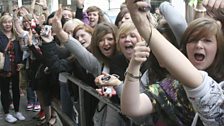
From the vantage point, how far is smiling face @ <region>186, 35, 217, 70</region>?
1.39 metres

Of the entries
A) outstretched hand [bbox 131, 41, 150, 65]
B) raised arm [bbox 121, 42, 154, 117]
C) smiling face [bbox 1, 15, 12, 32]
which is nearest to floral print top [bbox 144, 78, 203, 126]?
raised arm [bbox 121, 42, 154, 117]

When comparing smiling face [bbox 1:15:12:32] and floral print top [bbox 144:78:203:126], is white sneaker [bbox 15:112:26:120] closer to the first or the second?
smiling face [bbox 1:15:12:32]

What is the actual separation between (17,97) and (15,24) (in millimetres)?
1131

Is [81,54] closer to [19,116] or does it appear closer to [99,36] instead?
[99,36]

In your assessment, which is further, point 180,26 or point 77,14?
point 77,14

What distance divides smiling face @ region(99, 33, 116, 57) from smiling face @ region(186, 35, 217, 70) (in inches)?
44.0

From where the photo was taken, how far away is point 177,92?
1.42 m

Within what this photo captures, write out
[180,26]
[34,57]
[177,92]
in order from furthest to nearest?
[34,57], [180,26], [177,92]

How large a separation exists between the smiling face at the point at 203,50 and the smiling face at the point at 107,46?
3.67 feet

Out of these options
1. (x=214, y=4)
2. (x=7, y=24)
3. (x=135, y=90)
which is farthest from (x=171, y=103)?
(x=7, y=24)

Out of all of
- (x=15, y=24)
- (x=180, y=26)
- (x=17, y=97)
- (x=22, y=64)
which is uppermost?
(x=180, y=26)

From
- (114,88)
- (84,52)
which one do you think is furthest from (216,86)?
(84,52)

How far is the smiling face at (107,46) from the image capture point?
8.18 feet

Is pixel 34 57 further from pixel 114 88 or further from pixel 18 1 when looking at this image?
pixel 18 1
